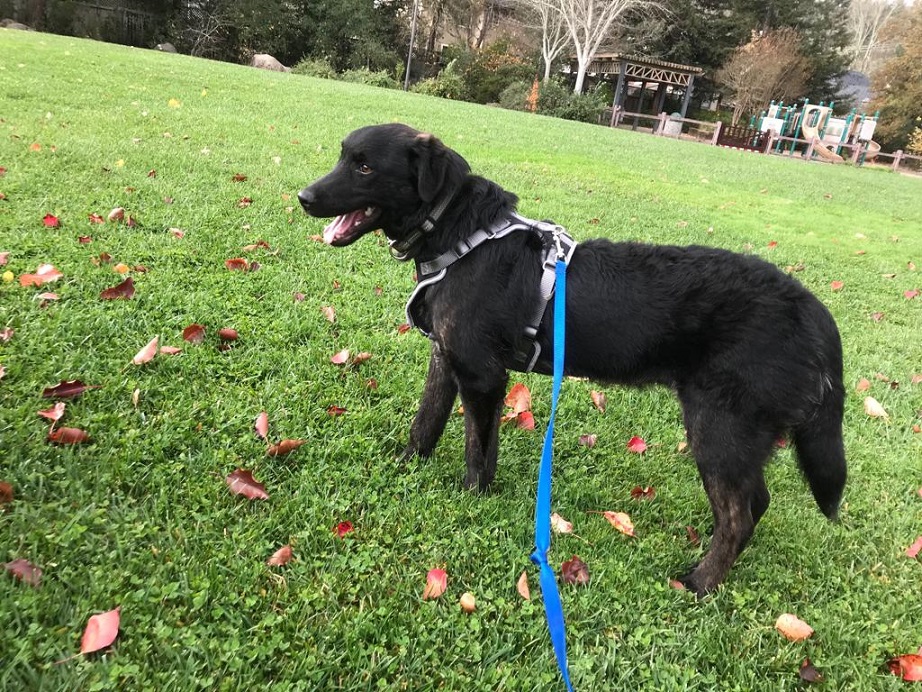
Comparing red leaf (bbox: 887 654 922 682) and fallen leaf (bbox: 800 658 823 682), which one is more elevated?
red leaf (bbox: 887 654 922 682)

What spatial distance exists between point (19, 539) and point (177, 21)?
36.8 meters

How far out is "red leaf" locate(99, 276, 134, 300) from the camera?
3789 millimetres

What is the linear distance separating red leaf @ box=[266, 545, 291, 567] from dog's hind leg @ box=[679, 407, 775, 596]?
1762 millimetres

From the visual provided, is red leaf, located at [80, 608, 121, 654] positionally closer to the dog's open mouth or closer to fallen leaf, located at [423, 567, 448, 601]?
fallen leaf, located at [423, 567, 448, 601]

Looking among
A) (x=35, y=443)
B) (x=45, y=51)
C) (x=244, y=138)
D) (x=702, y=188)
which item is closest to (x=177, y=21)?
(x=45, y=51)

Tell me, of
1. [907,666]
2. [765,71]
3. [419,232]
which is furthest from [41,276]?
[765,71]

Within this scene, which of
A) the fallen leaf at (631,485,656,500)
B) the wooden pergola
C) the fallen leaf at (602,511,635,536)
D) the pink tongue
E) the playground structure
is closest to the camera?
the pink tongue

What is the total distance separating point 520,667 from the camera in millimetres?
2090

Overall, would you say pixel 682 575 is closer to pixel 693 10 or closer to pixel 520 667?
pixel 520 667

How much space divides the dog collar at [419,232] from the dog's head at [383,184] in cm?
2

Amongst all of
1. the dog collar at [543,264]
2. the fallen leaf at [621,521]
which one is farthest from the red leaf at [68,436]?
the fallen leaf at [621,521]

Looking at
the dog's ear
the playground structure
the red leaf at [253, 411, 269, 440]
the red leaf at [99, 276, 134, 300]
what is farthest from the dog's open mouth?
the playground structure

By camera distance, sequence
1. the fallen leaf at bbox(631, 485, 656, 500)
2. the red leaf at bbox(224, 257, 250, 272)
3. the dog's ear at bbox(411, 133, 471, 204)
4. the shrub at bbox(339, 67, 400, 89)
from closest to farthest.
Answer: the dog's ear at bbox(411, 133, 471, 204), the fallen leaf at bbox(631, 485, 656, 500), the red leaf at bbox(224, 257, 250, 272), the shrub at bbox(339, 67, 400, 89)

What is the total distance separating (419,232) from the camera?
2713 millimetres
